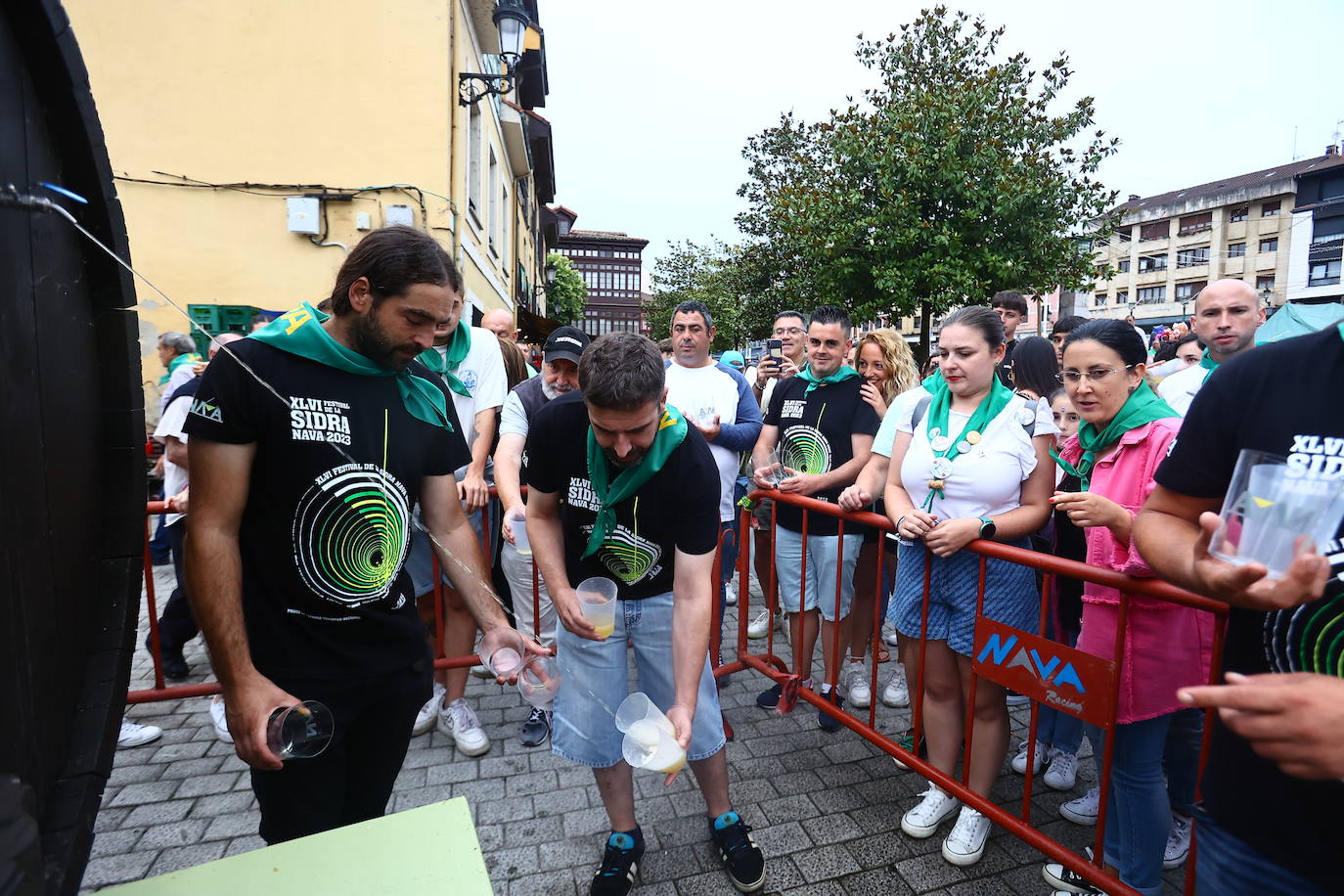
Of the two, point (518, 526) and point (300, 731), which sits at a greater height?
point (518, 526)

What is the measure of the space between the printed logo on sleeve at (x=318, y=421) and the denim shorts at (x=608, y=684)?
1162mm

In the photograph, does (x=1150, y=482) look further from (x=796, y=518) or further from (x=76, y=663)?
(x=76, y=663)

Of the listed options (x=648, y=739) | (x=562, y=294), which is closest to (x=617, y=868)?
(x=648, y=739)

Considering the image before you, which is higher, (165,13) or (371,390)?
(165,13)

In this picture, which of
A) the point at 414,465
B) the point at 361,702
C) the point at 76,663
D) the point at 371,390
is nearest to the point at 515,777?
the point at 361,702

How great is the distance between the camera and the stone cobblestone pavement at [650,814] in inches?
105

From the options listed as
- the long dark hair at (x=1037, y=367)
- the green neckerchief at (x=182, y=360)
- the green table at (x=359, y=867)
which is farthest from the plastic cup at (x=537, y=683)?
the green neckerchief at (x=182, y=360)

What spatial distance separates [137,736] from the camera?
3584 millimetres

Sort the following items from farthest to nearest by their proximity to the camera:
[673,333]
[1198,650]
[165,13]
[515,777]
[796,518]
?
1. [165,13]
2. [673,333]
3. [796,518]
4. [515,777]
5. [1198,650]

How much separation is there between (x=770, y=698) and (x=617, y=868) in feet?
5.91

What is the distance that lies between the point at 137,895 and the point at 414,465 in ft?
3.76

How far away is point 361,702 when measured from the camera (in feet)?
6.57

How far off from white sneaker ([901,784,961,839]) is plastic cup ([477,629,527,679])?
6.08 feet

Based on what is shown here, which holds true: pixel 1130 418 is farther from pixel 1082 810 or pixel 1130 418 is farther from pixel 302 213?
pixel 302 213
